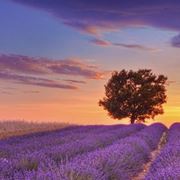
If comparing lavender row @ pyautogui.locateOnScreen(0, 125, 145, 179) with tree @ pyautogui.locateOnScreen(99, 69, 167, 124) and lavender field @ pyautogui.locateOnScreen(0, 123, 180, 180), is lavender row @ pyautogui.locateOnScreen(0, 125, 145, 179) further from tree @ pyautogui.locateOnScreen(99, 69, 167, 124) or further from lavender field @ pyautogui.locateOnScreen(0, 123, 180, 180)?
tree @ pyautogui.locateOnScreen(99, 69, 167, 124)

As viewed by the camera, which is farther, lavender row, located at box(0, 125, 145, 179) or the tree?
the tree

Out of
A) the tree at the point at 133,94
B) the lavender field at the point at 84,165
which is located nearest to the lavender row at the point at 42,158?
the lavender field at the point at 84,165

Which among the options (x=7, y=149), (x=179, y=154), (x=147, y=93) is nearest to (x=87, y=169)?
(x=179, y=154)

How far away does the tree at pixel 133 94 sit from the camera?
40.0m

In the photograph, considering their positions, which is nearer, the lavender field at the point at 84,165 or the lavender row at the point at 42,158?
the lavender field at the point at 84,165

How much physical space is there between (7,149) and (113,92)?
92.6ft

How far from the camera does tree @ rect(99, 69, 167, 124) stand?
39969 millimetres

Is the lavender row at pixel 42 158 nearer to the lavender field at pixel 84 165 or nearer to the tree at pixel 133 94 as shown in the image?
the lavender field at pixel 84 165

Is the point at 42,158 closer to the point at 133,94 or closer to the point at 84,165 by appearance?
the point at 84,165

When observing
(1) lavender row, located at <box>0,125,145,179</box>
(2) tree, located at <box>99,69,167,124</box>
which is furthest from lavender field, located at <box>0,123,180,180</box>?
(2) tree, located at <box>99,69,167,124</box>

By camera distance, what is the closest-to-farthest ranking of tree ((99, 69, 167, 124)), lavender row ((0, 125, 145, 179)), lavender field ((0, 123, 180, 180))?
lavender field ((0, 123, 180, 180))
lavender row ((0, 125, 145, 179))
tree ((99, 69, 167, 124))

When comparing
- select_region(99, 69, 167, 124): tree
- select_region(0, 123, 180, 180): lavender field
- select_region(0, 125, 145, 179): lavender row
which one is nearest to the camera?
select_region(0, 123, 180, 180): lavender field

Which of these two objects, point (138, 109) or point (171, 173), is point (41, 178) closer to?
point (171, 173)

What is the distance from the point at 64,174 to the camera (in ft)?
22.1
